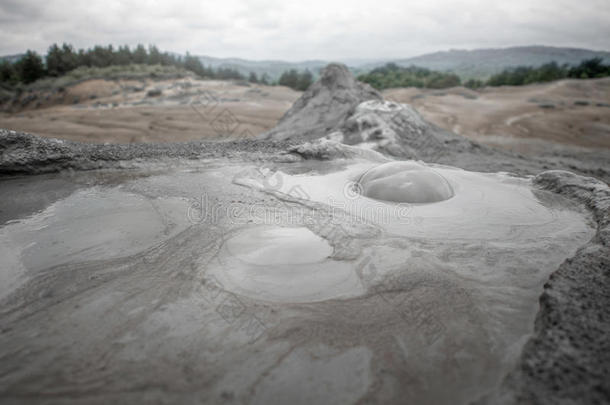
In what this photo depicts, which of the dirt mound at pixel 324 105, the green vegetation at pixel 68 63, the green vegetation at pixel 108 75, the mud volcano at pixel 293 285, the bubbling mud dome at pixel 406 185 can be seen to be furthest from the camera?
the green vegetation at pixel 68 63

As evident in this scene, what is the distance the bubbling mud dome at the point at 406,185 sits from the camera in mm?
3695

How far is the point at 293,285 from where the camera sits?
7.27ft

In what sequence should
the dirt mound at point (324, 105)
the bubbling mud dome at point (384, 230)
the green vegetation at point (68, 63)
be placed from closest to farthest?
the bubbling mud dome at point (384, 230) < the dirt mound at point (324, 105) < the green vegetation at point (68, 63)

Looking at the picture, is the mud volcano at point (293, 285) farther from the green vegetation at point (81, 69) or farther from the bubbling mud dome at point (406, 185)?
the green vegetation at point (81, 69)

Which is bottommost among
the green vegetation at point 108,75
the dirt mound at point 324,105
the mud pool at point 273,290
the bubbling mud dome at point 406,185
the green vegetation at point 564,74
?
the mud pool at point 273,290

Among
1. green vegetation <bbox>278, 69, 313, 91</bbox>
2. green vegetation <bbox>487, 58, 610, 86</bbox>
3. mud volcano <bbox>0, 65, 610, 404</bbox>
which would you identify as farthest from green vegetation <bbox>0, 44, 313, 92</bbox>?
mud volcano <bbox>0, 65, 610, 404</bbox>

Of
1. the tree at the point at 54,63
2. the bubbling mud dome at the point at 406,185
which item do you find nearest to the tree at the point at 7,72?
the tree at the point at 54,63

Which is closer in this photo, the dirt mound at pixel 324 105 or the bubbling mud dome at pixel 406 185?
the bubbling mud dome at pixel 406 185

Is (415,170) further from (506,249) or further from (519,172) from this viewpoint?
(519,172)

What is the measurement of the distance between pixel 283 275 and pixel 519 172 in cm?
463

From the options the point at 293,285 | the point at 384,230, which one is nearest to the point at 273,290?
the point at 293,285

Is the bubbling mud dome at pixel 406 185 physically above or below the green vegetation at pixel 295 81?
below

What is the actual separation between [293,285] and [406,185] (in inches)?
84.0

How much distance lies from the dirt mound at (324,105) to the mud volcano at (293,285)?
3.81 meters
